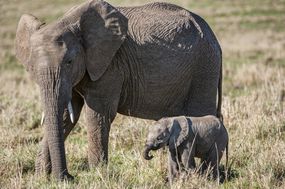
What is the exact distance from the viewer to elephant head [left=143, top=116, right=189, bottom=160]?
6.07 metres

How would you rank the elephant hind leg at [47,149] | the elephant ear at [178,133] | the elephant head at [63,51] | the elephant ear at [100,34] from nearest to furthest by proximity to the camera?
the elephant ear at [178,133] < the elephant head at [63,51] < the elephant ear at [100,34] < the elephant hind leg at [47,149]

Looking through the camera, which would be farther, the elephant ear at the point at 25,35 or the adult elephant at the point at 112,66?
the elephant ear at the point at 25,35

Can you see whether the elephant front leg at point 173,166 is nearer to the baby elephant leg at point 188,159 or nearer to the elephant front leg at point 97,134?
the baby elephant leg at point 188,159

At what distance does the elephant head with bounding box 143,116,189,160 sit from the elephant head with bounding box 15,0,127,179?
0.88 m

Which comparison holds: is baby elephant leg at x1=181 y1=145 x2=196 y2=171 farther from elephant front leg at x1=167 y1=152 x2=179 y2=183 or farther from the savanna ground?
the savanna ground

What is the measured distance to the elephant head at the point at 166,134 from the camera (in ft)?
19.9

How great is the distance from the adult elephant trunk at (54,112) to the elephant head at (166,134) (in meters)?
0.85

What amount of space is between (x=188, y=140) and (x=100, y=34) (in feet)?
5.01

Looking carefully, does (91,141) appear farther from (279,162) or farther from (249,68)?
(249,68)

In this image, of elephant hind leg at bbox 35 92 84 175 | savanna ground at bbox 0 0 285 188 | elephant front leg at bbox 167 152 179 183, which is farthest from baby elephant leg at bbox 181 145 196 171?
elephant hind leg at bbox 35 92 84 175

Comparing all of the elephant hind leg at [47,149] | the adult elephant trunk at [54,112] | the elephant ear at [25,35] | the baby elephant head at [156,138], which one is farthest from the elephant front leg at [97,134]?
the baby elephant head at [156,138]

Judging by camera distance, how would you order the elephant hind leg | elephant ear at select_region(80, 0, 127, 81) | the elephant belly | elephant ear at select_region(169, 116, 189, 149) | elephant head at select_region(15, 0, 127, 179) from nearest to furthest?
elephant ear at select_region(169, 116, 189, 149) < elephant head at select_region(15, 0, 127, 179) < elephant ear at select_region(80, 0, 127, 81) < the elephant hind leg < the elephant belly

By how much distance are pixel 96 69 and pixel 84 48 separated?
25cm

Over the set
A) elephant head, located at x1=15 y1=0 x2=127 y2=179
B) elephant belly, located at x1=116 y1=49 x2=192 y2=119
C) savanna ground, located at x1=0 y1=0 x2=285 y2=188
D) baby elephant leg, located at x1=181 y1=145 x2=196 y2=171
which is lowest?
savanna ground, located at x1=0 y1=0 x2=285 y2=188
